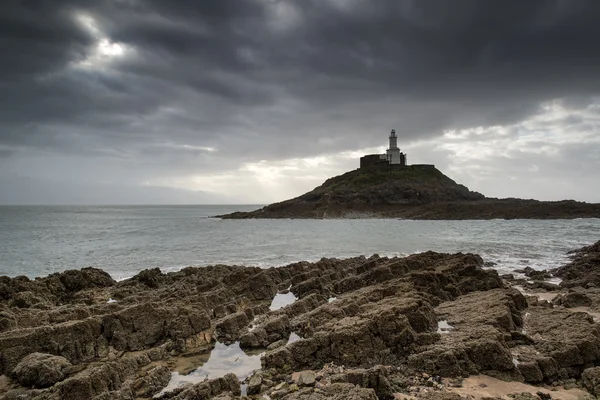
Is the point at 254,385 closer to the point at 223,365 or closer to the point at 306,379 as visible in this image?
the point at 306,379

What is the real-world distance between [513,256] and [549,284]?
1531 cm

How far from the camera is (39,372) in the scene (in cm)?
1023

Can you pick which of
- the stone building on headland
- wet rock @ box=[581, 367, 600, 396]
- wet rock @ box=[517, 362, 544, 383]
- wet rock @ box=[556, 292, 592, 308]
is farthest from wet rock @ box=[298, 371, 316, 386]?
the stone building on headland

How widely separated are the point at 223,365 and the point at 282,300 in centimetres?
851

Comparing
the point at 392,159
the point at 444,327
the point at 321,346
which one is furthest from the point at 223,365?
the point at 392,159

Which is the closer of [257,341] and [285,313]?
[257,341]

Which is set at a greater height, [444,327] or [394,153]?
[394,153]

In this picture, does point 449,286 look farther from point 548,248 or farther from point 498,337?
point 548,248

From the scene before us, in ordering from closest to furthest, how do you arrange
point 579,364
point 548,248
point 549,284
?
1. point 579,364
2. point 549,284
3. point 548,248

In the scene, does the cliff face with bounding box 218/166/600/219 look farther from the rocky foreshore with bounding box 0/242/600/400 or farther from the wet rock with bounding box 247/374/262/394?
the wet rock with bounding box 247/374/262/394

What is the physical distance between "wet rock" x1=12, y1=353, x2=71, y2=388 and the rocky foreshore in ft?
0.09

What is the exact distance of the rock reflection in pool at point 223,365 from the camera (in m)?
10.8

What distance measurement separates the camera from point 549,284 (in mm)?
21406

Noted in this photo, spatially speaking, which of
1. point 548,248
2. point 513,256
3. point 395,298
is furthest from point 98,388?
point 548,248
